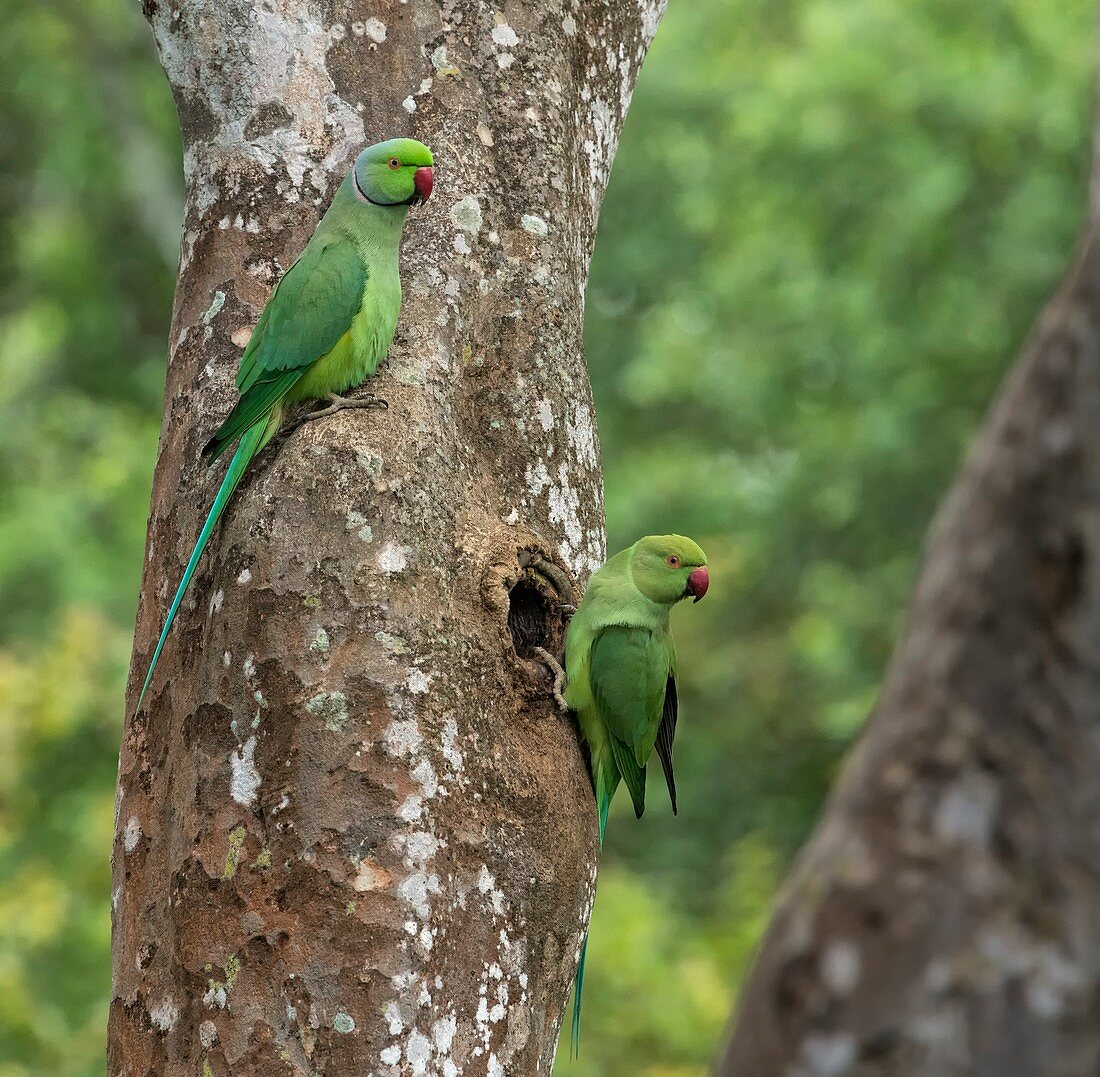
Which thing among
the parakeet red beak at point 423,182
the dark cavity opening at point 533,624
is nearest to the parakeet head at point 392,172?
the parakeet red beak at point 423,182

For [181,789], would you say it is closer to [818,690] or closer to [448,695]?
[448,695]

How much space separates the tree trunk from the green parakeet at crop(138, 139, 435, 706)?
0.20 ft

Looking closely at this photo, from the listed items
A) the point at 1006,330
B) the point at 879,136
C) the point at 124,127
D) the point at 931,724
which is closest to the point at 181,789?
the point at 931,724

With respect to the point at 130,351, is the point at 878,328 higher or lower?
higher

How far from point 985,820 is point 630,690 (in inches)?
84.0

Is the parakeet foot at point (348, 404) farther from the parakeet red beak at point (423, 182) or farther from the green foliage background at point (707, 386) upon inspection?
the green foliage background at point (707, 386)

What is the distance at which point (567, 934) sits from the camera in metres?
2.58

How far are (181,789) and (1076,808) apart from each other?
183 centimetres

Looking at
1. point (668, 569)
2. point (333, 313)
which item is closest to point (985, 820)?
point (333, 313)

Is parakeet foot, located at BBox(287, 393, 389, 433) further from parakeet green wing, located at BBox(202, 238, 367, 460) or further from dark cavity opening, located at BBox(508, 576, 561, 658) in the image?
dark cavity opening, located at BBox(508, 576, 561, 658)

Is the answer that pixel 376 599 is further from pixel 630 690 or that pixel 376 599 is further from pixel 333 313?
pixel 630 690

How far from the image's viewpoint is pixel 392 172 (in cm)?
279

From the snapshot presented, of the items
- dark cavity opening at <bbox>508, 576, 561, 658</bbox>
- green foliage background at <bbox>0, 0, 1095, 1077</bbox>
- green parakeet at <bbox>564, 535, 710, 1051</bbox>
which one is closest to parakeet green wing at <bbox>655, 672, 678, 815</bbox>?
green parakeet at <bbox>564, 535, 710, 1051</bbox>

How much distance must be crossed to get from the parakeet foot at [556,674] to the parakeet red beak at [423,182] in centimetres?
92
